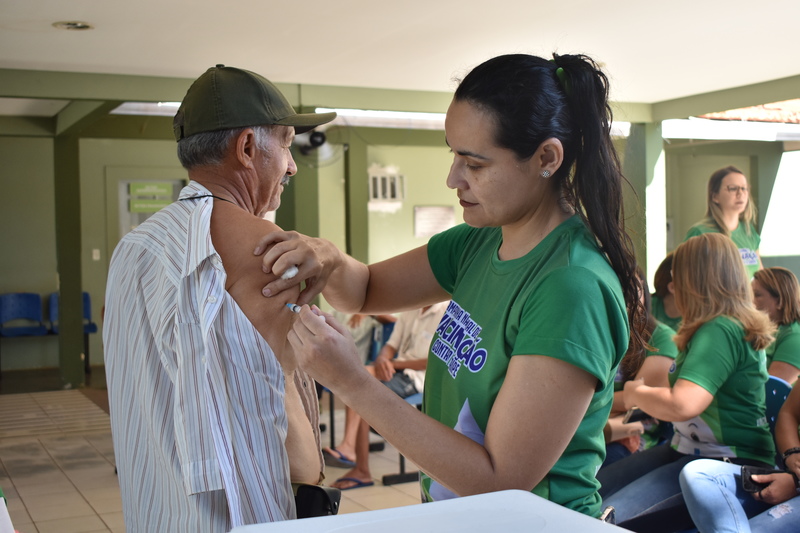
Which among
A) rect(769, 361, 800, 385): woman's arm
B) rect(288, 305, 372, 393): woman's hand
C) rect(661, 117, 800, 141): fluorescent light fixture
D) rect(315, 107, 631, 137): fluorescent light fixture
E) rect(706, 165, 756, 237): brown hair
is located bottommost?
rect(769, 361, 800, 385): woman's arm

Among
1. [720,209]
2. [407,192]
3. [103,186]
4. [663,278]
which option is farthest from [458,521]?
[103,186]

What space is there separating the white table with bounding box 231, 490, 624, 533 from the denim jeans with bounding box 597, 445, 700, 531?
2.06m

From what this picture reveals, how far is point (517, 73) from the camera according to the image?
130 centimetres

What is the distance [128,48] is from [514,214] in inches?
171

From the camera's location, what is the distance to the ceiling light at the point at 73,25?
4371 millimetres

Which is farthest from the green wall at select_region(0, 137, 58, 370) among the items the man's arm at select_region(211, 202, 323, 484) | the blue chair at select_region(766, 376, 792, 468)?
the man's arm at select_region(211, 202, 323, 484)

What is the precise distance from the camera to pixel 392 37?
15.9 feet

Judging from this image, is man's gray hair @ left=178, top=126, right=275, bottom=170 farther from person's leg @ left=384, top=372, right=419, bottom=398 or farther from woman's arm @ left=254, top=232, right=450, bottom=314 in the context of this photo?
person's leg @ left=384, top=372, right=419, bottom=398

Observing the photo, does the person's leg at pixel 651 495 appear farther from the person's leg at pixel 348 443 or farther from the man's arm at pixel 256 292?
the person's leg at pixel 348 443

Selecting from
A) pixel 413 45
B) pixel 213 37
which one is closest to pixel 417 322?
pixel 413 45

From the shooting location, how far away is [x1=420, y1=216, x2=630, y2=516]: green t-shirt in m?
1.16

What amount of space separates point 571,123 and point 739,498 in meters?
1.84

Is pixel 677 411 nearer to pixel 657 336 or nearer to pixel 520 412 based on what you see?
pixel 657 336

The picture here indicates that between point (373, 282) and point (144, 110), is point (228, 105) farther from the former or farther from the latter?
point (144, 110)
